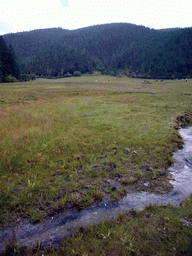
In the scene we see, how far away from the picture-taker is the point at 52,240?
526cm

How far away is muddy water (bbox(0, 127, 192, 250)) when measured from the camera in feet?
17.5

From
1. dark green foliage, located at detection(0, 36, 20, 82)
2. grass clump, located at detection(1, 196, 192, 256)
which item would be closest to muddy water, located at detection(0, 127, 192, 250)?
grass clump, located at detection(1, 196, 192, 256)

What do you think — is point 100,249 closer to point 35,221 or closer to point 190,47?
point 35,221

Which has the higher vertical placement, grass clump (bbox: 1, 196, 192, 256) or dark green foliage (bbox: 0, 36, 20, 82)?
dark green foliage (bbox: 0, 36, 20, 82)

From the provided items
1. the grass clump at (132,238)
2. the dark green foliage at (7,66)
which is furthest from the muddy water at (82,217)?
the dark green foliage at (7,66)

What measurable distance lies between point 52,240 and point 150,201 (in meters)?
4.40

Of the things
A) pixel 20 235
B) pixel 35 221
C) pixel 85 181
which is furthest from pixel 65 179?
pixel 20 235

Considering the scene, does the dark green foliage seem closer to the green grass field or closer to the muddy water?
the green grass field

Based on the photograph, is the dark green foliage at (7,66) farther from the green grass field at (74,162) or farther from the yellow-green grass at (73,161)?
the green grass field at (74,162)

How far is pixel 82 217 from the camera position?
618cm

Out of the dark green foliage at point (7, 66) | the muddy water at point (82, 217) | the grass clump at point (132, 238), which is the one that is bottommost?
the muddy water at point (82, 217)

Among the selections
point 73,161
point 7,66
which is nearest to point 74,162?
point 73,161

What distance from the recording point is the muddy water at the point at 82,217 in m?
5.34

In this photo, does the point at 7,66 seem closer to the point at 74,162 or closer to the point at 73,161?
the point at 73,161
